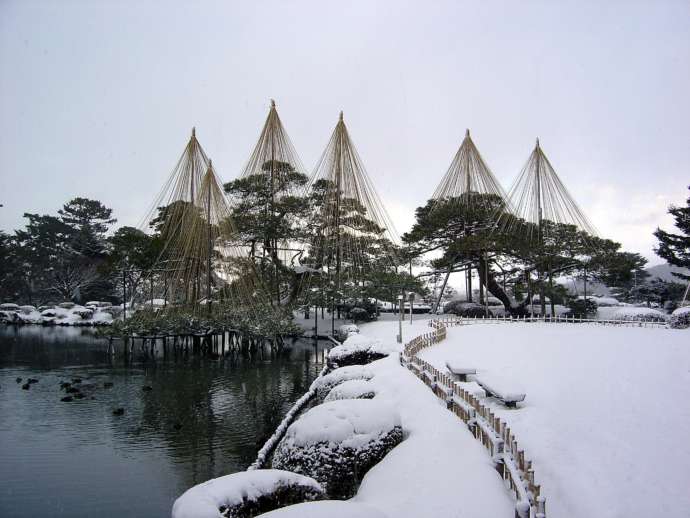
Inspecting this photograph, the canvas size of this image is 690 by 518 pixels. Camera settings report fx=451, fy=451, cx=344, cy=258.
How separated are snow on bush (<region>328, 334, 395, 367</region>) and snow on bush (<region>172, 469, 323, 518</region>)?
920 cm

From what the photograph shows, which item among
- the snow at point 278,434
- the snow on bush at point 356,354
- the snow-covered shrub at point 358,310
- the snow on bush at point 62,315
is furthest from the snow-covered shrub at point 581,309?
the snow on bush at point 62,315

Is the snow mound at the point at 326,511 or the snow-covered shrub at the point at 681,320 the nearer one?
the snow mound at the point at 326,511

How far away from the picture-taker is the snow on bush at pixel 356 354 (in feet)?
46.9

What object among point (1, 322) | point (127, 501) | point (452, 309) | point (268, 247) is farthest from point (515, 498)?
point (1, 322)

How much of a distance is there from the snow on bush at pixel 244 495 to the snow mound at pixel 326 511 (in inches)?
21.8

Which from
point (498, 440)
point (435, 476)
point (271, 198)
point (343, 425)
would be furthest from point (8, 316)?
point (498, 440)

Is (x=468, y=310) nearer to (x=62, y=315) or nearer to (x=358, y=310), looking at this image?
(x=358, y=310)

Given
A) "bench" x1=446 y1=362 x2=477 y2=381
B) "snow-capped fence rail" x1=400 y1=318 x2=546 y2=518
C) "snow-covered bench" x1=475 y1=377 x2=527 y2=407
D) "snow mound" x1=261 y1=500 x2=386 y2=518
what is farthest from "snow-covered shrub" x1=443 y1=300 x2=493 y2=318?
"snow mound" x1=261 y1=500 x2=386 y2=518

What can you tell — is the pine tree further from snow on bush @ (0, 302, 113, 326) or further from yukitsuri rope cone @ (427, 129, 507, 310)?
snow on bush @ (0, 302, 113, 326)

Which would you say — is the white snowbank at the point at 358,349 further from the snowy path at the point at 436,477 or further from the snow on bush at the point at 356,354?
the snowy path at the point at 436,477

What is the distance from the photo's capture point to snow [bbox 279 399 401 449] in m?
6.50

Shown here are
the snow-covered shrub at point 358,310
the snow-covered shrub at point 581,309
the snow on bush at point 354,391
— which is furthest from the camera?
the snow-covered shrub at point 358,310

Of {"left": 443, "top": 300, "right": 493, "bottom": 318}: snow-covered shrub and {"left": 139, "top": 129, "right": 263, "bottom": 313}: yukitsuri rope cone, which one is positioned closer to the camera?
{"left": 139, "top": 129, "right": 263, "bottom": 313}: yukitsuri rope cone

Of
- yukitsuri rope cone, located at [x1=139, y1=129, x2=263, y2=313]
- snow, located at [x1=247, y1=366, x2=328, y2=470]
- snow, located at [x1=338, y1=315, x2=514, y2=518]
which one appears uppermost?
yukitsuri rope cone, located at [x1=139, y1=129, x2=263, y2=313]
